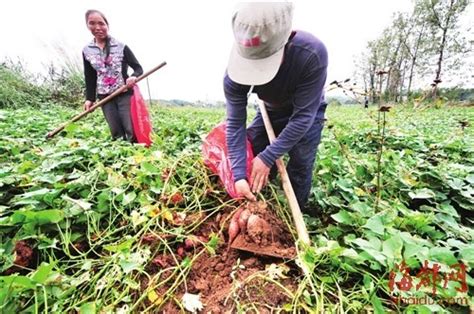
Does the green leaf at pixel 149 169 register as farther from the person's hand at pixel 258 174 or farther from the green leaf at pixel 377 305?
the green leaf at pixel 377 305

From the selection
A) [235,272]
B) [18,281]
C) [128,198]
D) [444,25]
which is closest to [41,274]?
[18,281]

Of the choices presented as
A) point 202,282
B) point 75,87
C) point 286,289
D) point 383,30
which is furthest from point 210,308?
point 383,30

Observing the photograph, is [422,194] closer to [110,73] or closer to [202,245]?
[202,245]

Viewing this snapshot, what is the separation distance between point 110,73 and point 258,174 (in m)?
2.30

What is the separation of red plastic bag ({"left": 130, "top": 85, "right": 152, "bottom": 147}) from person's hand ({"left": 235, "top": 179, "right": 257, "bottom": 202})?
183 cm

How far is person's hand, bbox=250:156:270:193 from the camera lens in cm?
136

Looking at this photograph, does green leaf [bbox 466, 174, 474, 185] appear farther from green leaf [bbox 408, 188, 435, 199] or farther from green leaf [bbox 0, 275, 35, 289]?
green leaf [bbox 0, 275, 35, 289]

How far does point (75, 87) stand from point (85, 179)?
9314 millimetres

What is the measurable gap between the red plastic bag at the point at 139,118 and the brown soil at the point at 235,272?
1906 millimetres

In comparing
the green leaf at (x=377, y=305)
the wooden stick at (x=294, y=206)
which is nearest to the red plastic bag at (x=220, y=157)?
the wooden stick at (x=294, y=206)

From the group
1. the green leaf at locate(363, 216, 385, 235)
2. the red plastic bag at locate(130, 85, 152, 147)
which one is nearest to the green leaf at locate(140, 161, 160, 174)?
the green leaf at locate(363, 216, 385, 235)

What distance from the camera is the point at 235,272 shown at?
40.9 inches

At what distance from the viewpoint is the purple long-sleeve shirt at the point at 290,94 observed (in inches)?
50.0

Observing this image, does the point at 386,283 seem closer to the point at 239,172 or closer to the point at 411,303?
the point at 411,303
